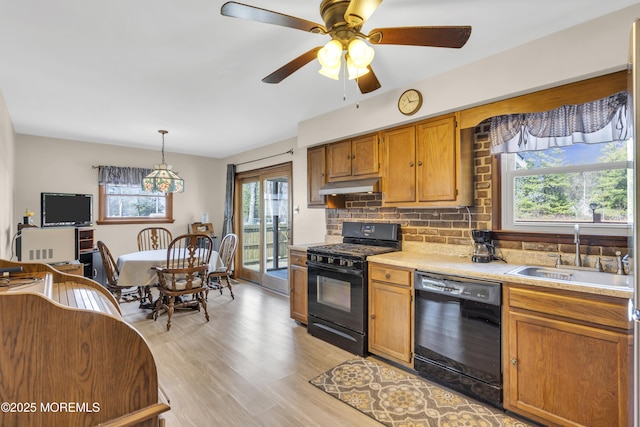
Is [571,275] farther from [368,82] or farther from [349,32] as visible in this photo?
[349,32]

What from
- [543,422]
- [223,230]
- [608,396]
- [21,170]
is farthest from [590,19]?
[21,170]

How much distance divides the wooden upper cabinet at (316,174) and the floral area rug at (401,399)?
189 cm

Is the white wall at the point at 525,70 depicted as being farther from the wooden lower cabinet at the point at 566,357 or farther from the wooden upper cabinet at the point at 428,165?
the wooden lower cabinet at the point at 566,357

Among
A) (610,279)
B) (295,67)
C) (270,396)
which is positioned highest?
(295,67)

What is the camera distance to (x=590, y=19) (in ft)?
6.07

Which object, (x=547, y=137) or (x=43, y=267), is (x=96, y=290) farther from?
(x=547, y=137)

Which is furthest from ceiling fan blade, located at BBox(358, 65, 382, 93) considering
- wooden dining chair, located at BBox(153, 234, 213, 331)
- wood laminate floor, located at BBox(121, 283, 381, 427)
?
wooden dining chair, located at BBox(153, 234, 213, 331)

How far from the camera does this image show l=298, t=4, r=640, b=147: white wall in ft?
5.91

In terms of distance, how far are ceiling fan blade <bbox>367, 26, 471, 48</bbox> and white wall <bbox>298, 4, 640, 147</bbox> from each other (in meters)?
0.72

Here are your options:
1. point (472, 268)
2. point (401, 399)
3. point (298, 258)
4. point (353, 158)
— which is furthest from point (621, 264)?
point (298, 258)

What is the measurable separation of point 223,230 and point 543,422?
5239 mm

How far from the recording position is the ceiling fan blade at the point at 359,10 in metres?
1.25

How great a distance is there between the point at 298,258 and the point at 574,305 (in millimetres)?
2434

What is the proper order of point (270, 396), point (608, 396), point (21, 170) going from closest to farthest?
point (608, 396), point (270, 396), point (21, 170)
